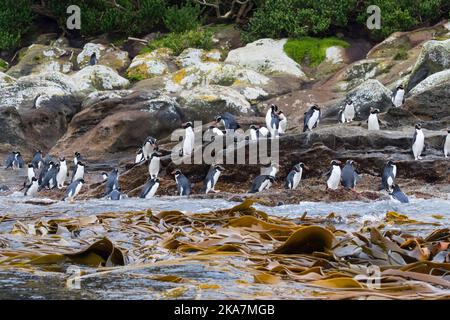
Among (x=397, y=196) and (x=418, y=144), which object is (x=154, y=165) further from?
(x=397, y=196)

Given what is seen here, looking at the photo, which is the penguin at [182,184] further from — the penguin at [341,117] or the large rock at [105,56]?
the large rock at [105,56]

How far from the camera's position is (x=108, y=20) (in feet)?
107

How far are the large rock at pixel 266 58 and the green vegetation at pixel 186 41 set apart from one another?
151cm

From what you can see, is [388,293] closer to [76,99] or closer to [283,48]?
[76,99]

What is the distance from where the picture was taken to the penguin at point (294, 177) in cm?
1322

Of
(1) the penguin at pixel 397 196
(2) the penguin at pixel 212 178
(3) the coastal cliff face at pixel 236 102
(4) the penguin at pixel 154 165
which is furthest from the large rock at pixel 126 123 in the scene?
(1) the penguin at pixel 397 196

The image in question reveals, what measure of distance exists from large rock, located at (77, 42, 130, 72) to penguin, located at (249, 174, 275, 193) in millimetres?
17200

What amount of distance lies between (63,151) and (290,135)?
9054mm

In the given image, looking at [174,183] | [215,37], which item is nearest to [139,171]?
[174,183]

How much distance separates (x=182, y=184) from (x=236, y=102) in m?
A: 8.19

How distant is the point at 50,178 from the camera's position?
1758cm

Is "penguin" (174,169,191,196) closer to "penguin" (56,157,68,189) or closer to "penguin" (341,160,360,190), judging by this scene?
"penguin" (341,160,360,190)

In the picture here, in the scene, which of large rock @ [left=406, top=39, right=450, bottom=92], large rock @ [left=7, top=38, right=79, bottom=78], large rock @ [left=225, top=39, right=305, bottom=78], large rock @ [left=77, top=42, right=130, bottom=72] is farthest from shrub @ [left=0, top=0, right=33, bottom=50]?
large rock @ [left=406, top=39, right=450, bottom=92]

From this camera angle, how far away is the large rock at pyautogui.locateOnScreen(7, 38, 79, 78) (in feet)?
98.4
